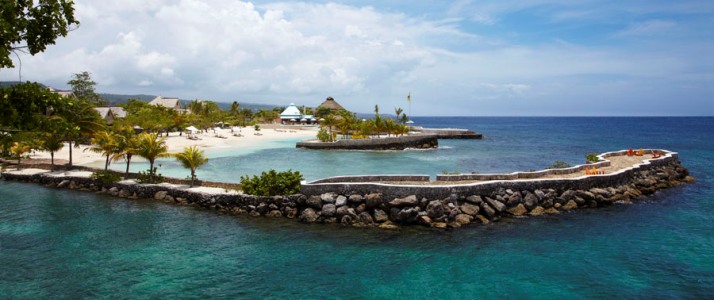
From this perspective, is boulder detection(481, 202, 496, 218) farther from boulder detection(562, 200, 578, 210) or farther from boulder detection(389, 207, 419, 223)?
boulder detection(562, 200, 578, 210)

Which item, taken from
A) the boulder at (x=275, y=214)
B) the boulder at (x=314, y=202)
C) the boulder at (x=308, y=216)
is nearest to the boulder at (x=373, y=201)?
the boulder at (x=314, y=202)

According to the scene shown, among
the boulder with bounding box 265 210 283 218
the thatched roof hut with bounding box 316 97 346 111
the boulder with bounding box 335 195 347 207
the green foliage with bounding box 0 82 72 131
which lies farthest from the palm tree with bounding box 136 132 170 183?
the thatched roof hut with bounding box 316 97 346 111

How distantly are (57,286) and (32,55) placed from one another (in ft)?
23.2

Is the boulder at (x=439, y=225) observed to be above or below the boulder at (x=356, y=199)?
below

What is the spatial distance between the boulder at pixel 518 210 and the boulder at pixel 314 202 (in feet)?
30.7

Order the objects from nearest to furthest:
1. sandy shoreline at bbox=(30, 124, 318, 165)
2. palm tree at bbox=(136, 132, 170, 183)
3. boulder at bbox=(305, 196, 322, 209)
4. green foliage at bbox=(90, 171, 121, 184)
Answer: boulder at bbox=(305, 196, 322, 209), palm tree at bbox=(136, 132, 170, 183), green foliage at bbox=(90, 171, 121, 184), sandy shoreline at bbox=(30, 124, 318, 165)

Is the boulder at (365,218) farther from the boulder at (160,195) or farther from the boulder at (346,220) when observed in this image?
the boulder at (160,195)

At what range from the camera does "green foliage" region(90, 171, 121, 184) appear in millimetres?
28188

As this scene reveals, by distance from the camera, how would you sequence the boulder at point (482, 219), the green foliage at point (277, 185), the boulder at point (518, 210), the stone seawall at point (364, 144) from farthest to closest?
1. the stone seawall at point (364, 144)
2. the green foliage at point (277, 185)
3. the boulder at point (518, 210)
4. the boulder at point (482, 219)

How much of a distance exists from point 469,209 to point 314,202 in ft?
24.1

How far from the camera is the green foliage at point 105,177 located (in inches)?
1110

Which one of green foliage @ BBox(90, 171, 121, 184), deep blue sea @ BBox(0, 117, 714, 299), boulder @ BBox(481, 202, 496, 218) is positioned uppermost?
green foliage @ BBox(90, 171, 121, 184)

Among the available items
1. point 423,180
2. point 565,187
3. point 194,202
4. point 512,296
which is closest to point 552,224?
point 565,187

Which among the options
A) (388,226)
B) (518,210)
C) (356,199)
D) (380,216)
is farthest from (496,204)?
(356,199)
